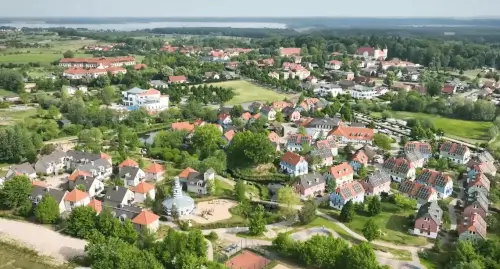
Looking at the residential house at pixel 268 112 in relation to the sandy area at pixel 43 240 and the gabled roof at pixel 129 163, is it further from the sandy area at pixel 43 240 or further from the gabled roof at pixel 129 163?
the sandy area at pixel 43 240

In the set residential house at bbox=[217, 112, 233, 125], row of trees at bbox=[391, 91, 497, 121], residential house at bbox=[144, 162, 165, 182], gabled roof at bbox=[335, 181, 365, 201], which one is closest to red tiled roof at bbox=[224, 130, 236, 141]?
residential house at bbox=[217, 112, 233, 125]

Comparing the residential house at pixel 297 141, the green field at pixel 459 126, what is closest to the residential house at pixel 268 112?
the residential house at pixel 297 141

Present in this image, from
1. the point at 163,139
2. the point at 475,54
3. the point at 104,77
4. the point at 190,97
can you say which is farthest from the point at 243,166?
the point at 475,54

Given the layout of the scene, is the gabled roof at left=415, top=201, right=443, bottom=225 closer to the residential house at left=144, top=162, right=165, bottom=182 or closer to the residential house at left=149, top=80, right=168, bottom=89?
the residential house at left=144, top=162, right=165, bottom=182

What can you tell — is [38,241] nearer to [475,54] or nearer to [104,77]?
[104,77]

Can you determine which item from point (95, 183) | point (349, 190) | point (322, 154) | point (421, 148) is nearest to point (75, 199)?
point (95, 183)

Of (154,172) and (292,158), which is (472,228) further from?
(154,172)
